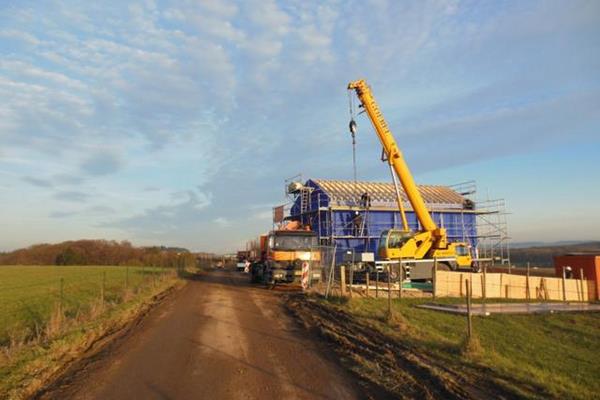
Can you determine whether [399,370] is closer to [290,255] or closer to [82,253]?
[290,255]

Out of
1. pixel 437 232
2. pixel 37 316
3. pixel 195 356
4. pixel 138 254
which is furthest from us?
pixel 138 254

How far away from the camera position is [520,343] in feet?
43.9

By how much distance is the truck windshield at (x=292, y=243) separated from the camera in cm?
2497

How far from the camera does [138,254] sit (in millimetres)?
94625

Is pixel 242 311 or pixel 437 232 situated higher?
pixel 437 232

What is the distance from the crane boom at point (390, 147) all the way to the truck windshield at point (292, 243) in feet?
22.1

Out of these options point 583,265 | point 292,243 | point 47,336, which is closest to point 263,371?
point 47,336

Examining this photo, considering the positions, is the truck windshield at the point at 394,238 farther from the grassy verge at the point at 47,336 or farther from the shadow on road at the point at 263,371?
the shadow on road at the point at 263,371

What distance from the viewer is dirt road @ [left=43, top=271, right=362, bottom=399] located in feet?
23.0

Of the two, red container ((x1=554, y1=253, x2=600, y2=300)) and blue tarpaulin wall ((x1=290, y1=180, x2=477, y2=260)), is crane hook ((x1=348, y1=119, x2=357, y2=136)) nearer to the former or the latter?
blue tarpaulin wall ((x1=290, y1=180, x2=477, y2=260))

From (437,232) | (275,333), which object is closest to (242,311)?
(275,333)

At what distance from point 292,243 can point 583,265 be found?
63.2 ft

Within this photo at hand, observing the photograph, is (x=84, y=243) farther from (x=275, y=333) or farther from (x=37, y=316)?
(x=275, y=333)

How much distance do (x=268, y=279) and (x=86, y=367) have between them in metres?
16.6
